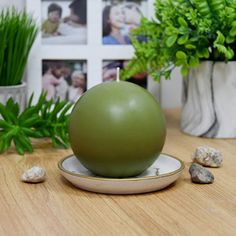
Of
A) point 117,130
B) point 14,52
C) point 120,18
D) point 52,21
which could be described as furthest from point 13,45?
point 117,130

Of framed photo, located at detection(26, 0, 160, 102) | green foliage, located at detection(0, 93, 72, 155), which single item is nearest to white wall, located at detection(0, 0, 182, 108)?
framed photo, located at detection(26, 0, 160, 102)

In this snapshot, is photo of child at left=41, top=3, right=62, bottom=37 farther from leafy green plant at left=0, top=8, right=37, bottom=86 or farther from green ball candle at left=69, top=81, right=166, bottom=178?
green ball candle at left=69, top=81, right=166, bottom=178

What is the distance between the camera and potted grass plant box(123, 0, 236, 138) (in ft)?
3.10

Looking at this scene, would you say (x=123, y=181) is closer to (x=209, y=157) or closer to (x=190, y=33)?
(x=209, y=157)

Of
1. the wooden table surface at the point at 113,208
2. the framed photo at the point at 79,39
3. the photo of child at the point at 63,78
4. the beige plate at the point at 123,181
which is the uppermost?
the framed photo at the point at 79,39

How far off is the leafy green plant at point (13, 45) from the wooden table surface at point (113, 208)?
0.24m

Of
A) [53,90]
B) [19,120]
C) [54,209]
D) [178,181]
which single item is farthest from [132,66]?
[54,209]

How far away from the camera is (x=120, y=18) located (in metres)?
1.20

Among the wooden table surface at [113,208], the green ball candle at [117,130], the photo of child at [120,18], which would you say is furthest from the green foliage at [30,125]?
the photo of child at [120,18]

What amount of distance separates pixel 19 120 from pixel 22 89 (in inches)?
5.6

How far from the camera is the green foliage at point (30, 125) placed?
0.91m

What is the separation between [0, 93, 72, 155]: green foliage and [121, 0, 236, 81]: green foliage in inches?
8.0

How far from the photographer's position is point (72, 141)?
76 centimetres

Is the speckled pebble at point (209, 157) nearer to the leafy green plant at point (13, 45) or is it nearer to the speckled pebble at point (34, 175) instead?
the speckled pebble at point (34, 175)
